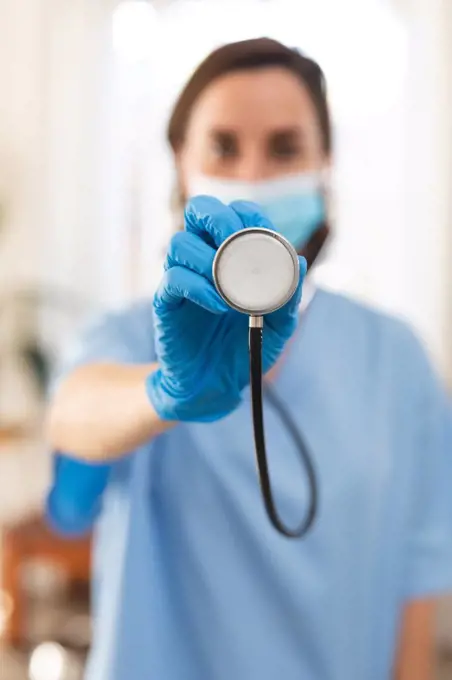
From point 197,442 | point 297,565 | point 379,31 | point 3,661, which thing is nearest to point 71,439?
point 197,442

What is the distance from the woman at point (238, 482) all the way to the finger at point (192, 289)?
0.13 metres

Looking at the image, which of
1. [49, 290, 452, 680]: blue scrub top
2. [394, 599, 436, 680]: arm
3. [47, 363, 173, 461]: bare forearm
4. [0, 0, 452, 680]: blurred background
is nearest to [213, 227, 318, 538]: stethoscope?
[47, 363, 173, 461]: bare forearm

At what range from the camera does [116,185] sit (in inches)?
84.7

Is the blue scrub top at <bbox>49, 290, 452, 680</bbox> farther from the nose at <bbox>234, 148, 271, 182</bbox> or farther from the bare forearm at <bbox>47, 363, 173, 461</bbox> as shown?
the nose at <bbox>234, 148, 271, 182</bbox>

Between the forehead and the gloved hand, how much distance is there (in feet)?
0.69

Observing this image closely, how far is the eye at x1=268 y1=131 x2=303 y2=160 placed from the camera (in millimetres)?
633

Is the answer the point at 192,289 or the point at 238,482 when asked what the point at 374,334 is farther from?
the point at 192,289

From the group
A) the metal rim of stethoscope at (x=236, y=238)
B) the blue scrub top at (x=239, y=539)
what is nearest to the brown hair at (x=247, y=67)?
the blue scrub top at (x=239, y=539)

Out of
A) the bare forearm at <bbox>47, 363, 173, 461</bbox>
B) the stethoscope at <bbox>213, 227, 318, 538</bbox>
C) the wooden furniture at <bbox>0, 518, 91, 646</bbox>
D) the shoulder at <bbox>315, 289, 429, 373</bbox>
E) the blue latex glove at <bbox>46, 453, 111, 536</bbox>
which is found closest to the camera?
the stethoscope at <bbox>213, 227, 318, 538</bbox>

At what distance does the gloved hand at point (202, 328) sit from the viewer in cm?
41

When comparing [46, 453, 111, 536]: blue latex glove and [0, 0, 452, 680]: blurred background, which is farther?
[0, 0, 452, 680]: blurred background

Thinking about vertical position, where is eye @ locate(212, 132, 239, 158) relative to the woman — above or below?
above

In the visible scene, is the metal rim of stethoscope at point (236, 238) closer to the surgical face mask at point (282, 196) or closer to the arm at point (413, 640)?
the surgical face mask at point (282, 196)

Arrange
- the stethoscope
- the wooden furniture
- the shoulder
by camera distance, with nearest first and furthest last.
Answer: the stethoscope
the shoulder
the wooden furniture
